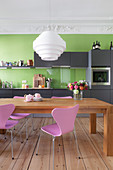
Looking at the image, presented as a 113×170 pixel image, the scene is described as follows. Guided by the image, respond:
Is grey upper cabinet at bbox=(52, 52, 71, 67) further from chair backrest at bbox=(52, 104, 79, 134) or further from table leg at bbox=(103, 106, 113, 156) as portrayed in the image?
chair backrest at bbox=(52, 104, 79, 134)

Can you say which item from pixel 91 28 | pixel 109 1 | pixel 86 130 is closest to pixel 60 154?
pixel 86 130

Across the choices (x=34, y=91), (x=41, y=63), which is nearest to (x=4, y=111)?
(x=34, y=91)

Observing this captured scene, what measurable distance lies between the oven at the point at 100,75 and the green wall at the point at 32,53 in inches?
25.2

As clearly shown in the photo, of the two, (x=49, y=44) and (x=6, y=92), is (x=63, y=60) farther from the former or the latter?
(x=49, y=44)

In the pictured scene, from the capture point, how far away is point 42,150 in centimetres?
214

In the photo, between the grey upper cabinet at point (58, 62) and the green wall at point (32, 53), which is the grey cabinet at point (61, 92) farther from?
the grey upper cabinet at point (58, 62)

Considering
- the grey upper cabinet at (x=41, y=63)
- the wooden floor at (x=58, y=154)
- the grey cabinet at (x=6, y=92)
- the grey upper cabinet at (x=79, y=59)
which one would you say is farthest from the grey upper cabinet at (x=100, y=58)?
the grey cabinet at (x=6, y=92)

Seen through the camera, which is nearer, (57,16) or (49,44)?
(49,44)

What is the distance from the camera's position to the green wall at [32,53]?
486 centimetres

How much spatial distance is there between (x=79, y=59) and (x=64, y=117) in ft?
10.3

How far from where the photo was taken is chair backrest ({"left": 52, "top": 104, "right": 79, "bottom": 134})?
5.32ft

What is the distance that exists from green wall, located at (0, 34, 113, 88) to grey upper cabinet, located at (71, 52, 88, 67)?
43cm

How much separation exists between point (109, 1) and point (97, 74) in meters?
1.99

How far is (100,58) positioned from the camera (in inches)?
168
